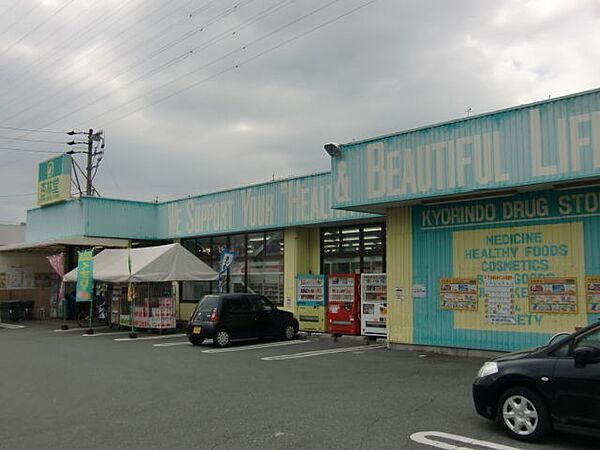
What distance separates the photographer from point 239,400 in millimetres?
8820

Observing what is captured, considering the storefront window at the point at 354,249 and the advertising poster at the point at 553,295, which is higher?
the storefront window at the point at 354,249

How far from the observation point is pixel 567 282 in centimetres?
1209

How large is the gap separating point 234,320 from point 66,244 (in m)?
12.6

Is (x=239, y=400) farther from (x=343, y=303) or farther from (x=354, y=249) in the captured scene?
(x=354, y=249)

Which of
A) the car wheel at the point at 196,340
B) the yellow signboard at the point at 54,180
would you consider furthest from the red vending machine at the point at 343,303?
the yellow signboard at the point at 54,180

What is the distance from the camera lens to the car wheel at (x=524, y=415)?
6371mm

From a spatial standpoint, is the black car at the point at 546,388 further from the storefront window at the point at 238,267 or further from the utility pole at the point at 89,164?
the utility pole at the point at 89,164

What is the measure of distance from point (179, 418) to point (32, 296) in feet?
80.0

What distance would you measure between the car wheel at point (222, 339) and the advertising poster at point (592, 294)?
9.09 metres

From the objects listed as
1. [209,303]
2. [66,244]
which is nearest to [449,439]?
[209,303]

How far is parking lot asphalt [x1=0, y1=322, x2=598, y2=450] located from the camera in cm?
669

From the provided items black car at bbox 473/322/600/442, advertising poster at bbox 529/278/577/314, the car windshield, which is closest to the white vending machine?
the car windshield

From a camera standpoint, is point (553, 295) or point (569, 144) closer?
→ point (569, 144)

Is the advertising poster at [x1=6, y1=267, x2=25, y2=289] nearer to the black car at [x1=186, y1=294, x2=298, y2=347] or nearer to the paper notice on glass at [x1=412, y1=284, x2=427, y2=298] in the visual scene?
the black car at [x1=186, y1=294, x2=298, y2=347]
